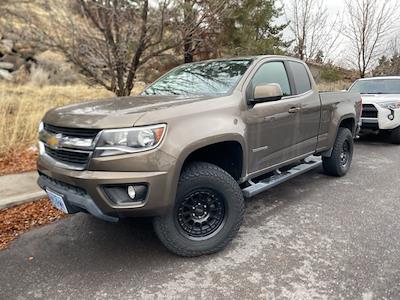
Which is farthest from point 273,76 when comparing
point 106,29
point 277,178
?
point 106,29

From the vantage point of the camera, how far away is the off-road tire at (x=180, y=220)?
2896 millimetres

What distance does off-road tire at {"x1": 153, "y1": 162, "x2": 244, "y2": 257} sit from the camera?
2.90 m

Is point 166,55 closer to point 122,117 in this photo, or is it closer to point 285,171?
point 285,171

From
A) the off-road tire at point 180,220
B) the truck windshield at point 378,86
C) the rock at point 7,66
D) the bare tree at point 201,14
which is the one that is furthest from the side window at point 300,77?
the rock at point 7,66

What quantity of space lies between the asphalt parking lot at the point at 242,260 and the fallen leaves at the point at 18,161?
6.88 feet

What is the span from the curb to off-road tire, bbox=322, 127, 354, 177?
406 cm

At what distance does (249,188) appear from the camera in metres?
3.59

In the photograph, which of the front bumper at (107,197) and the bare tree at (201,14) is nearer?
the front bumper at (107,197)

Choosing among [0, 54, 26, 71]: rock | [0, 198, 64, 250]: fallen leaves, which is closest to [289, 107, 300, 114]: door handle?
[0, 198, 64, 250]: fallen leaves

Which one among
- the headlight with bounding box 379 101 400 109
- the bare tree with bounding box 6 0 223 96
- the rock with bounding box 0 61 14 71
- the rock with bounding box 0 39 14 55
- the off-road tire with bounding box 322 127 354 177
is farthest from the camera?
the rock with bounding box 0 39 14 55

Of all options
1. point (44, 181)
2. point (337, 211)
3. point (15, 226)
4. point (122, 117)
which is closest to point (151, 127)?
point (122, 117)

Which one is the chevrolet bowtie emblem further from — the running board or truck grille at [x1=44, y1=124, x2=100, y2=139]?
the running board

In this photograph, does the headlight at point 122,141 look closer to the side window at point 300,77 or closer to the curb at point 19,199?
the curb at point 19,199

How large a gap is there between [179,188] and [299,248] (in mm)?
1304
